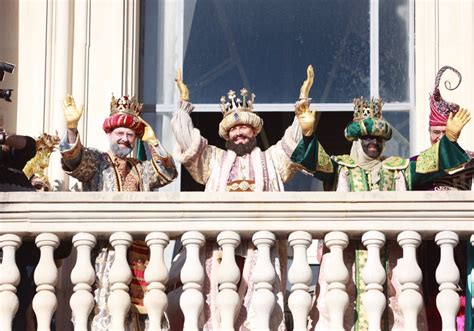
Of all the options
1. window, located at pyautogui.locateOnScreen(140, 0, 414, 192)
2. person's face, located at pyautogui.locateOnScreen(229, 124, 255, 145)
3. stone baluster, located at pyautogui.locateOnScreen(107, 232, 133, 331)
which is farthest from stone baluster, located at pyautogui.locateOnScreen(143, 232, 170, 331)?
window, located at pyautogui.locateOnScreen(140, 0, 414, 192)

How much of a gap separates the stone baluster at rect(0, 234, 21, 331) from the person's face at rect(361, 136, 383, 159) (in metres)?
2.15

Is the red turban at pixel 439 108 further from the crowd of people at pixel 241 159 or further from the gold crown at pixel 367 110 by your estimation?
the gold crown at pixel 367 110

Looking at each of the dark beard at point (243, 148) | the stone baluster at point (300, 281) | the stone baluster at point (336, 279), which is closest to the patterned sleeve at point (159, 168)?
the dark beard at point (243, 148)

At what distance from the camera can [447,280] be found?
11.9 m

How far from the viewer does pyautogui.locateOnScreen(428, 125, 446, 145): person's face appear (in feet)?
42.7

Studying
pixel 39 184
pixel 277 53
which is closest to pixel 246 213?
pixel 39 184

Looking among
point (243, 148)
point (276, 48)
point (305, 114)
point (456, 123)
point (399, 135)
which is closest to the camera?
point (305, 114)

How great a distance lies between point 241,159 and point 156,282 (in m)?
1.36

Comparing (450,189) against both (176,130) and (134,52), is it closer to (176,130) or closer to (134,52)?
(176,130)

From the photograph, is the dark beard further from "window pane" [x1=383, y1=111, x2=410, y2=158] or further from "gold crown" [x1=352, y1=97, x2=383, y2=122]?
"window pane" [x1=383, y1=111, x2=410, y2=158]

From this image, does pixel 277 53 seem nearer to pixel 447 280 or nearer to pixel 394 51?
pixel 394 51

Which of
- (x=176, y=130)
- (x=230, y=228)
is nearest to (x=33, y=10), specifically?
(x=176, y=130)

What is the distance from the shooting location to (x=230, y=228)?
39.3 ft

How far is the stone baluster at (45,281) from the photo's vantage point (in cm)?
1188
